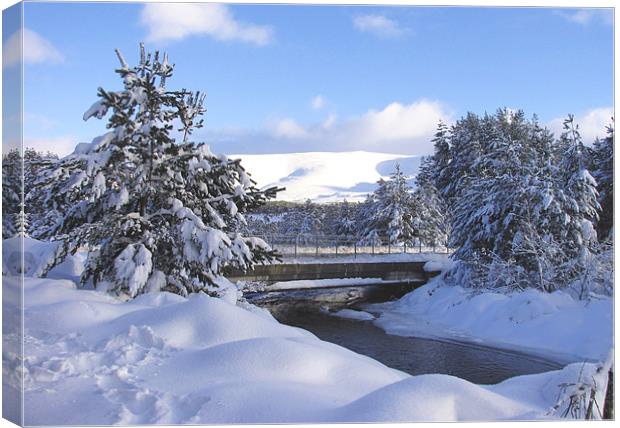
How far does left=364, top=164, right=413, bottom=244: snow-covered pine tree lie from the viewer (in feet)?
128

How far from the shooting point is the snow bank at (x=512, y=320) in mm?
13688

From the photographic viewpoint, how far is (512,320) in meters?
16.9

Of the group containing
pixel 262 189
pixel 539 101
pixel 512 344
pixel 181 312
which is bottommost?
pixel 512 344

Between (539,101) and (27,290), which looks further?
(539,101)

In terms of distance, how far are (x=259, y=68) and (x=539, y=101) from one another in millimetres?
4153

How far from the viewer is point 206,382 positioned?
600 cm

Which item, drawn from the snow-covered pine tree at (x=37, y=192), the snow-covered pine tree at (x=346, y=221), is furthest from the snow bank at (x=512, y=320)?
the snow-covered pine tree at (x=346, y=221)

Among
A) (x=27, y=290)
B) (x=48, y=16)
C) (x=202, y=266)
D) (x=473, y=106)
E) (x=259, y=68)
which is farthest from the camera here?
(x=202, y=266)

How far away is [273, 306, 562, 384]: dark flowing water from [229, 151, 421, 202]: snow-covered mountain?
4.30 m

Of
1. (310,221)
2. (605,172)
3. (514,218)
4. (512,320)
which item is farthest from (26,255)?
(310,221)

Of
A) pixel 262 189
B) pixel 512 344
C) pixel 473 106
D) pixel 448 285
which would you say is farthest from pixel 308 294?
pixel 473 106

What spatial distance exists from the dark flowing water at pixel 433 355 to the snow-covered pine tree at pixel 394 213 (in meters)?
20.2

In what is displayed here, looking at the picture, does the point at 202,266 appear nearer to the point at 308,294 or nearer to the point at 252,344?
the point at 252,344

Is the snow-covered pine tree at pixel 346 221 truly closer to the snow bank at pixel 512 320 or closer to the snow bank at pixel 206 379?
the snow bank at pixel 512 320
